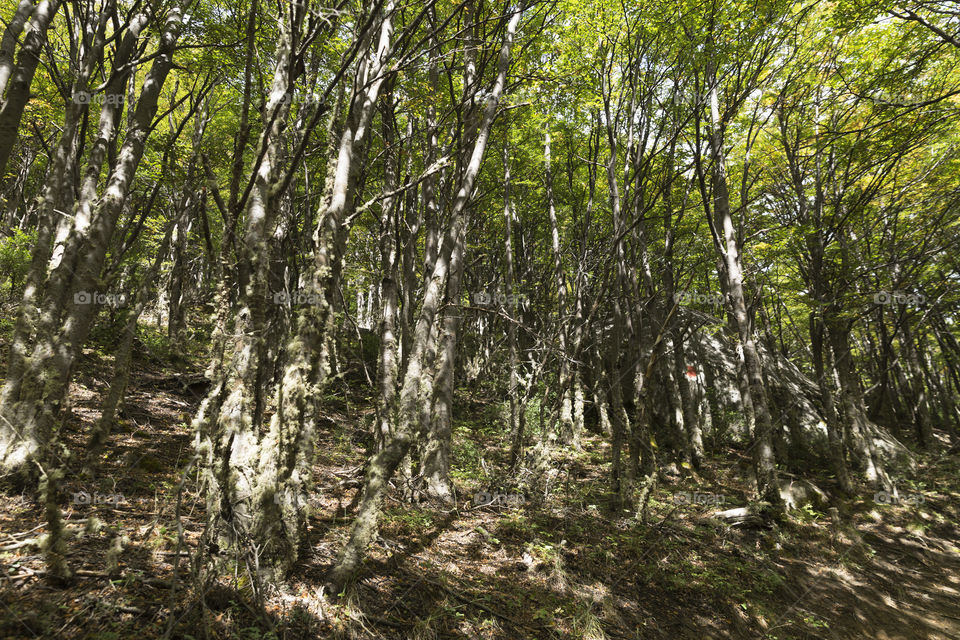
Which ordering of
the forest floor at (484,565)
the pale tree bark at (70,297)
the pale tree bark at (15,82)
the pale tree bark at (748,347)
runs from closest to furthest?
the forest floor at (484,565)
the pale tree bark at (15,82)
the pale tree bark at (70,297)
the pale tree bark at (748,347)

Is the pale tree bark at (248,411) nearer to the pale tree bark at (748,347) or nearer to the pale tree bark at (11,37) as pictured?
the pale tree bark at (11,37)

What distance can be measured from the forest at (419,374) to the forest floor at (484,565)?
0.14ft

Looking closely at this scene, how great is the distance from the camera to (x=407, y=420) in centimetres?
401

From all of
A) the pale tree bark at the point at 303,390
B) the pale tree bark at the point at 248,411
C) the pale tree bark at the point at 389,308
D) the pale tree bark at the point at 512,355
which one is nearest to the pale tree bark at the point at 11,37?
the pale tree bark at the point at 248,411

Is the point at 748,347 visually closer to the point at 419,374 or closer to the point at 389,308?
the point at 419,374

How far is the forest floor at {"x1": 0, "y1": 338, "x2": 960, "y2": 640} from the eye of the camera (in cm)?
298

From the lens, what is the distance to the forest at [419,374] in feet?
11.5

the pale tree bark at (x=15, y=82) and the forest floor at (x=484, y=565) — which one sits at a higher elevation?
the pale tree bark at (x=15, y=82)

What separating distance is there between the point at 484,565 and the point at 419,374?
2497mm

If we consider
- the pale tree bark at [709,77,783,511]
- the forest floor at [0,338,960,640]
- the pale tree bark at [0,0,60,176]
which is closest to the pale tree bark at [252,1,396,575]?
the forest floor at [0,338,960,640]

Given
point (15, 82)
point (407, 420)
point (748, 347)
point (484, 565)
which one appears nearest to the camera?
point (15, 82)

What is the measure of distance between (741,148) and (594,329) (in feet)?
22.4

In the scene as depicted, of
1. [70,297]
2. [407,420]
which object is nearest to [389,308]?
[407,420]

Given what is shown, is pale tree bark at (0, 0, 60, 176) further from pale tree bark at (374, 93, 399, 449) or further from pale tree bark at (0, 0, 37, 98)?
pale tree bark at (374, 93, 399, 449)
